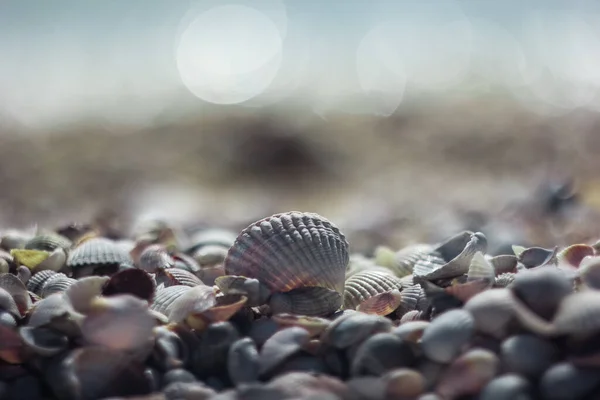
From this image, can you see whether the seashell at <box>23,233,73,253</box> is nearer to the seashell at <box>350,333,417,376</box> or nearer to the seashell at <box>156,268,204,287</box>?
the seashell at <box>156,268,204,287</box>

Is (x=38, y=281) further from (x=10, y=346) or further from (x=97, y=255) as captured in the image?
(x=10, y=346)

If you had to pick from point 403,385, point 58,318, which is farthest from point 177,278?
point 403,385

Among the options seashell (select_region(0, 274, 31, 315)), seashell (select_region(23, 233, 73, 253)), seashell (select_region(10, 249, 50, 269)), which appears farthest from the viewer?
seashell (select_region(23, 233, 73, 253))

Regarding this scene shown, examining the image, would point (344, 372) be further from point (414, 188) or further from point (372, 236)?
point (414, 188)

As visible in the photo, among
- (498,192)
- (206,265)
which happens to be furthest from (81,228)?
(498,192)

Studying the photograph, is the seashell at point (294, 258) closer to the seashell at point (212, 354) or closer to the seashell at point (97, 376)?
the seashell at point (212, 354)

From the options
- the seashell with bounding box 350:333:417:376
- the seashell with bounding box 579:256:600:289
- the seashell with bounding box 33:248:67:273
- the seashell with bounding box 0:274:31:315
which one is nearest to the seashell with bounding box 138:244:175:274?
the seashell with bounding box 33:248:67:273

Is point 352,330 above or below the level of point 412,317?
below
